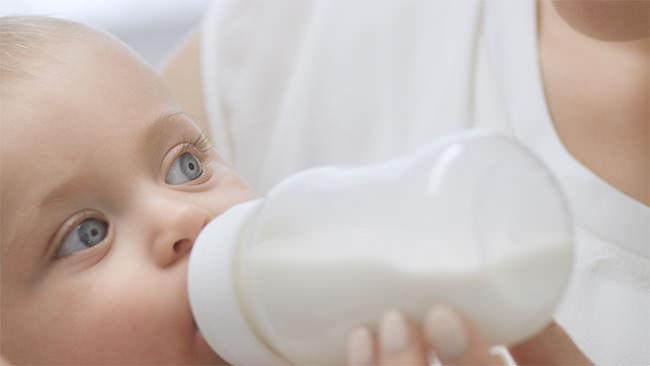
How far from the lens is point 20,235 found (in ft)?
1.89

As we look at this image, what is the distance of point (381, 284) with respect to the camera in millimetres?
442

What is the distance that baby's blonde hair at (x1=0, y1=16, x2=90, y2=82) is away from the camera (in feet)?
2.05

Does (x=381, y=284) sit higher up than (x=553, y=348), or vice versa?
(x=381, y=284)

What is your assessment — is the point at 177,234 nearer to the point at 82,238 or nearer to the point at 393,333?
the point at 82,238

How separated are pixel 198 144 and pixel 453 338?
0.37 m

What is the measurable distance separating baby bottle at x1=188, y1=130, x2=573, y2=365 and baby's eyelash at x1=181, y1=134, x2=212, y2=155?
0.61 ft

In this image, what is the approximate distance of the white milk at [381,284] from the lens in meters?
0.42

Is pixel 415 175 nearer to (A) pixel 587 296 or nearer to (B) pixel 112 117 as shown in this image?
(B) pixel 112 117

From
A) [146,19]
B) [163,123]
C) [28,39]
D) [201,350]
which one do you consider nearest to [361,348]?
[201,350]

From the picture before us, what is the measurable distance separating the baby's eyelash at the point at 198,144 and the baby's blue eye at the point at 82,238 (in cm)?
12

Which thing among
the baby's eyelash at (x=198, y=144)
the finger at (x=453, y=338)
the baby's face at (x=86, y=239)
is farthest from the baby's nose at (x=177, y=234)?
the finger at (x=453, y=338)

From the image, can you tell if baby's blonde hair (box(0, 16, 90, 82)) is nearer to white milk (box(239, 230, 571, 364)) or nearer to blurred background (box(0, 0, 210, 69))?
white milk (box(239, 230, 571, 364))

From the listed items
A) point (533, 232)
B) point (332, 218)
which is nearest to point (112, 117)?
point (332, 218)

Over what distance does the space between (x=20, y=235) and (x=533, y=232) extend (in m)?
0.38
